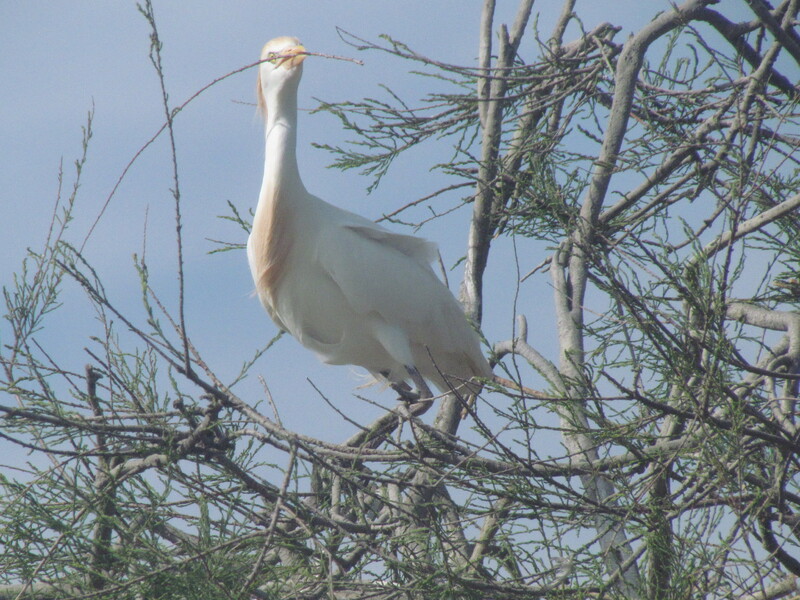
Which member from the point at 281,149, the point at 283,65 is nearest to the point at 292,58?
the point at 283,65

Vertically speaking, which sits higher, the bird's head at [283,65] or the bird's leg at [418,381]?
the bird's head at [283,65]

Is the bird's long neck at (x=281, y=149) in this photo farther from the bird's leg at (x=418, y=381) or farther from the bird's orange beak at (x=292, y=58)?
the bird's leg at (x=418, y=381)

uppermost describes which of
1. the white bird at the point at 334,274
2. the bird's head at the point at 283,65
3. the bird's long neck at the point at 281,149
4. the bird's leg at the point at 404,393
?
the bird's head at the point at 283,65

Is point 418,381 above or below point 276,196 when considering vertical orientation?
below

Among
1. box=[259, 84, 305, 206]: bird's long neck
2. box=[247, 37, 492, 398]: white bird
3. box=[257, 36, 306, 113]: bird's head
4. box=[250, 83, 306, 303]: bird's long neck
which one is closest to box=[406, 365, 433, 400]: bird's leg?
box=[247, 37, 492, 398]: white bird

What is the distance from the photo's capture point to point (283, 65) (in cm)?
396

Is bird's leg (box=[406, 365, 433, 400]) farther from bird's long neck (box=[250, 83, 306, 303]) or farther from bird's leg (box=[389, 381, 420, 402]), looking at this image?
bird's long neck (box=[250, 83, 306, 303])

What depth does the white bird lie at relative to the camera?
12.6 feet

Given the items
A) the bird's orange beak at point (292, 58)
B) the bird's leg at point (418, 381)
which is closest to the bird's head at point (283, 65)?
the bird's orange beak at point (292, 58)

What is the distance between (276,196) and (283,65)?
2.01 ft

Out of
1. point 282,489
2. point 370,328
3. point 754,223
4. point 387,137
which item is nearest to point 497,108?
point 387,137

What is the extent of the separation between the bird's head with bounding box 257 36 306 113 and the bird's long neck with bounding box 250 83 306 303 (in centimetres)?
6

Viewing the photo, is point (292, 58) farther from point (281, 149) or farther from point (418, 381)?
point (418, 381)

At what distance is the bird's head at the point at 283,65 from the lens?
3.93 meters
